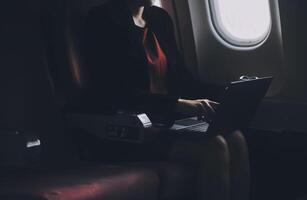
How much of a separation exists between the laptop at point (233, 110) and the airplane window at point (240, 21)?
1.06 meters

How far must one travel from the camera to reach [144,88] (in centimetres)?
238

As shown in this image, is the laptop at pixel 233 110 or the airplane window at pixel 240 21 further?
the airplane window at pixel 240 21

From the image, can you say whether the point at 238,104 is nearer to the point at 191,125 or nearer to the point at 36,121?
the point at 191,125

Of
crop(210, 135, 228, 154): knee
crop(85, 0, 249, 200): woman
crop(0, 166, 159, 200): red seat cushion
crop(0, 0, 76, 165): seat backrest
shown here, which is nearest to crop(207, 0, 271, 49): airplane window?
crop(85, 0, 249, 200): woman

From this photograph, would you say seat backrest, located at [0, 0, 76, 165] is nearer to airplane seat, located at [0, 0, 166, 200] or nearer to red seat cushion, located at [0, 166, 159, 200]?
airplane seat, located at [0, 0, 166, 200]

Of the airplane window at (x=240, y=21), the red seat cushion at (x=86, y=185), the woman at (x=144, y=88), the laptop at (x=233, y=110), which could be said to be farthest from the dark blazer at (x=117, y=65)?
the airplane window at (x=240, y=21)

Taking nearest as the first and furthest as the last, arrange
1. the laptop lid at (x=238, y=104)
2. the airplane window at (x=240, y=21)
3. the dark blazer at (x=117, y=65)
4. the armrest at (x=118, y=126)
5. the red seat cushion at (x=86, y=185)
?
the red seat cushion at (x=86, y=185)
the laptop lid at (x=238, y=104)
the armrest at (x=118, y=126)
the dark blazer at (x=117, y=65)
the airplane window at (x=240, y=21)

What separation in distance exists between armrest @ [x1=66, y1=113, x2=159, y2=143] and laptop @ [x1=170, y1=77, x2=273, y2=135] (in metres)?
Answer: 0.16

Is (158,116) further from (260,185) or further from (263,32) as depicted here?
(263,32)

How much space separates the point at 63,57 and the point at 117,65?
217 mm

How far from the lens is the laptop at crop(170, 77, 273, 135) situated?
6.62 feet

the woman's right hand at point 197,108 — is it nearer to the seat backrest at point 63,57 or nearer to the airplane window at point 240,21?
the seat backrest at point 63,57

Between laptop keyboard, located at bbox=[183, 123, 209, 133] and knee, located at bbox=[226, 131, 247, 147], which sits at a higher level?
laptop keyboard, located at bbox=[183, 123, 209, 133]

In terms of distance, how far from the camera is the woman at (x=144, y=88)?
2.21 metres
